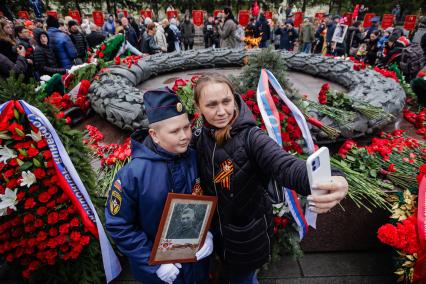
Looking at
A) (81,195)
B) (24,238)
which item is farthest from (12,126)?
(24,238)

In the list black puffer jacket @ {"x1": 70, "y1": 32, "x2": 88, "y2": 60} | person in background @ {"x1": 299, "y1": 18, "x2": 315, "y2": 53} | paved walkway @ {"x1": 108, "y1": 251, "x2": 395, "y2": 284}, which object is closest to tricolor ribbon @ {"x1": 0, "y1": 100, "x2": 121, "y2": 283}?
paved walkway @ {"x1": 108, "y1": 251, "x2": 395, "y2": 284}

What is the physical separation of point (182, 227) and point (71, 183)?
3.40 feet

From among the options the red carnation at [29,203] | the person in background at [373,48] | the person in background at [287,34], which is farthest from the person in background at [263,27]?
the red carnation at [29,203]

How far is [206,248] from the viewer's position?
6.21ft

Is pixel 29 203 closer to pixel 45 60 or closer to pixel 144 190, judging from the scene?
pixel 144 190

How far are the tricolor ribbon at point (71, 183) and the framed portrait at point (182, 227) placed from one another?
31.7 inches

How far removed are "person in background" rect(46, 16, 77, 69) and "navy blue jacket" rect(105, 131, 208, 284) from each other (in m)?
5.24

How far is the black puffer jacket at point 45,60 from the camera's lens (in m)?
5.64

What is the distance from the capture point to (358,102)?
340 centimetres

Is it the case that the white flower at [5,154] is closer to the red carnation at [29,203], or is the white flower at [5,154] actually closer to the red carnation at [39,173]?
the red carnation at [39,173]

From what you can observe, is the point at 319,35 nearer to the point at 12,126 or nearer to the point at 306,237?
the point at 306,237

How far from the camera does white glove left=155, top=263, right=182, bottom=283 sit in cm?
172

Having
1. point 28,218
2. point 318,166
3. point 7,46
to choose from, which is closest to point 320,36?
point 7,46

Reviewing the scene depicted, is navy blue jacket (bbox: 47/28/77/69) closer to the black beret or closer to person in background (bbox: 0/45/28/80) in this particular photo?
person in background (bbox: 0/45/28/80)
